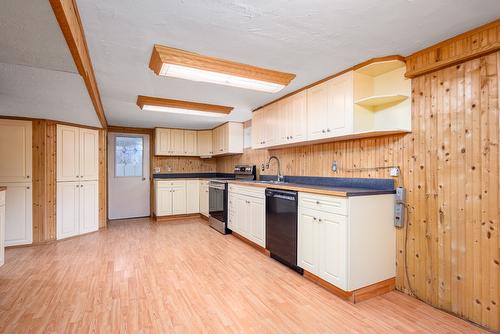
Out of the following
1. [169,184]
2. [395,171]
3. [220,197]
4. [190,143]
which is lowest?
[220,197]

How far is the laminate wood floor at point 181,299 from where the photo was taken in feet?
6.48

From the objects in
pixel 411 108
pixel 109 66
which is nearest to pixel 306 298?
pixel 411 108

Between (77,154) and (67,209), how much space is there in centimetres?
97

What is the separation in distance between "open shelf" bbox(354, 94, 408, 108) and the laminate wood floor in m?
1.89

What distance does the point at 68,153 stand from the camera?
4469mm

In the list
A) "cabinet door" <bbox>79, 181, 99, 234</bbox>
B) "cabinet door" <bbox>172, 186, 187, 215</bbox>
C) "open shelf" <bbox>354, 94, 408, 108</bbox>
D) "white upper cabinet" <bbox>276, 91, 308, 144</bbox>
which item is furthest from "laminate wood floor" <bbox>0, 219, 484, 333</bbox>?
"cabinet door" <bbox>172, 186, 187, 215</bbox>

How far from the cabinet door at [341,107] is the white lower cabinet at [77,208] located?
4372 millimetres

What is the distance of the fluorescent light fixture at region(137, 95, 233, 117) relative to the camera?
376 cm

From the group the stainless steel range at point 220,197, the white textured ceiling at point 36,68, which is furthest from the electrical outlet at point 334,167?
the white textured ceiling at point 36,68

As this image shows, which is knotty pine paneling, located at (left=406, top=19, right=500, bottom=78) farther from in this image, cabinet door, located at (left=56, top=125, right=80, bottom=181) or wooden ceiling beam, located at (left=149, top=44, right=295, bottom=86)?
cabinet door, located at (left=56, top=125, right=80, bottom=181)

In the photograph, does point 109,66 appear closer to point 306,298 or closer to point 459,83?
point 306,298

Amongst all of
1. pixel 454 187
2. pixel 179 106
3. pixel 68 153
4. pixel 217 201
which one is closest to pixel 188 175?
pixel 217 201

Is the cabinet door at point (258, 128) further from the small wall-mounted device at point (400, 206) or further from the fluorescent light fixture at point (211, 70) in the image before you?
the small wall-mounted device at point (400, 206)

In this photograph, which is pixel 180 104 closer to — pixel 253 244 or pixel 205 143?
pixel 253 244
